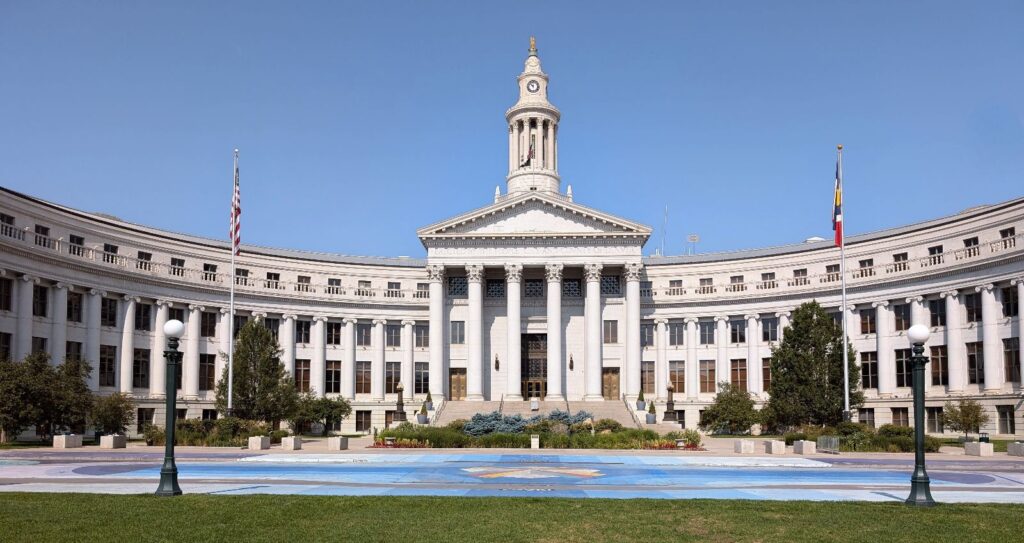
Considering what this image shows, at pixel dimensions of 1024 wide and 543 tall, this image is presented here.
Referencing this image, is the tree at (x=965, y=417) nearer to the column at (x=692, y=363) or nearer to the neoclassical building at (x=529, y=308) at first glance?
the neoclassical building at (x=529, y=308)

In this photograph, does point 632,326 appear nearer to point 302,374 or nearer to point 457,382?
point 457,382

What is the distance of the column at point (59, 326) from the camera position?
6266 centimetres

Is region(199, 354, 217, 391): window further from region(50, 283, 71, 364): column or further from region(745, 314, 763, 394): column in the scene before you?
region(745, 314, 763, 394): column

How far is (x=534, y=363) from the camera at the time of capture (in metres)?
84.1

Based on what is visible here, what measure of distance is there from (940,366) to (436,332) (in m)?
39.2

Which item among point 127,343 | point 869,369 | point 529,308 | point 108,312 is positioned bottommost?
point 869,369

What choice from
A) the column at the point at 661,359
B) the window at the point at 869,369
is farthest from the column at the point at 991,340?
the column at the point at 661,359

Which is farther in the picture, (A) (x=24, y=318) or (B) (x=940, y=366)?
(B) (x=940, y=366)

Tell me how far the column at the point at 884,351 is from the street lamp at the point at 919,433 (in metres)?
51.9

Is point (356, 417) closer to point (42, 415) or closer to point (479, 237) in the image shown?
point (479, 237)

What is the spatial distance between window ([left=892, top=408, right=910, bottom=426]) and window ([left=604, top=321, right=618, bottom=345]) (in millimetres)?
23317

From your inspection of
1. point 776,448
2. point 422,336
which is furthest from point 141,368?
point 776,448

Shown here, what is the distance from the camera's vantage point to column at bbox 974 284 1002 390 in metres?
64.1

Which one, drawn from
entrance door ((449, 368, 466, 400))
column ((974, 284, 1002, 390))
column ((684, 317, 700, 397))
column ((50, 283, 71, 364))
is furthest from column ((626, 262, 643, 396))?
column ((50, 283, 71, 364))
